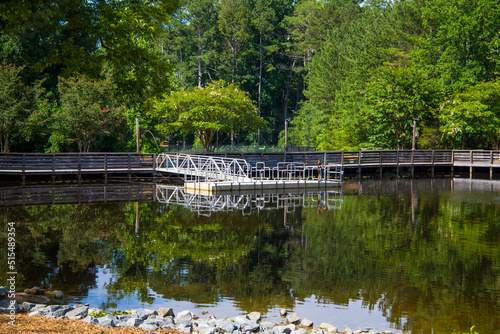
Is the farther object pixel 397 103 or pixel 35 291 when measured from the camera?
pixel 397 103

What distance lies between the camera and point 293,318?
29.6 feet

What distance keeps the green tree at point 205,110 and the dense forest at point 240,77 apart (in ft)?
0.40

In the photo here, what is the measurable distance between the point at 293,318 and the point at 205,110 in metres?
36.1

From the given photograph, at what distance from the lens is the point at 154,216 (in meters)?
19.8

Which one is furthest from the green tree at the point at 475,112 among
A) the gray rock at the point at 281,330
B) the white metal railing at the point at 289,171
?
the gray rock at the point at 281,330

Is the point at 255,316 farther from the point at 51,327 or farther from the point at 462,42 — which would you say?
the point at 462,42

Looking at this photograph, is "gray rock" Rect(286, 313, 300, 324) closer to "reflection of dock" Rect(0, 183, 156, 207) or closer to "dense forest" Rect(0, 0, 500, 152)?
"dense forest" Rect(0, 0, 500, 152)

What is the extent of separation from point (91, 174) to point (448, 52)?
32822mm

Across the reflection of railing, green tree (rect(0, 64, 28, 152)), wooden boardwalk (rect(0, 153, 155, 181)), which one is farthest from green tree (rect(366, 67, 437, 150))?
green tree (rect(0, 64, 28, 152))

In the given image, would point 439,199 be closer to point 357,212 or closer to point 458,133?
point 357,212

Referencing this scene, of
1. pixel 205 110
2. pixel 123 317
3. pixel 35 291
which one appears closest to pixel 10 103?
pixel 205 110

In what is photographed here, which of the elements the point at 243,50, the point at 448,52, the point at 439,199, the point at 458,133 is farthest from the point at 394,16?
the point at 439,199

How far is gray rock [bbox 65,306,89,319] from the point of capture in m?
7.98

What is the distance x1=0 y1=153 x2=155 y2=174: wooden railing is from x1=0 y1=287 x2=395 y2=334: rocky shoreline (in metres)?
27.0
